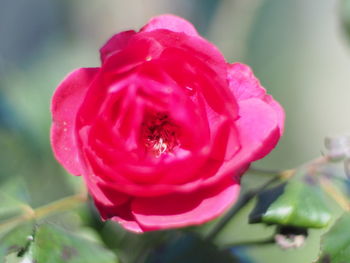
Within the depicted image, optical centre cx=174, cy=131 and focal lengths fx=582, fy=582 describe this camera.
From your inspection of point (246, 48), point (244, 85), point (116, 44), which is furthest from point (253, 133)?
point (246, 48)

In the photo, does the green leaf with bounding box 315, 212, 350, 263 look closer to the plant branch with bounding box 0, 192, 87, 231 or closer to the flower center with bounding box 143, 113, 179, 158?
the flower center with bounding box 143, 113, 179, 158

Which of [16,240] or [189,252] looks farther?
[189,252]

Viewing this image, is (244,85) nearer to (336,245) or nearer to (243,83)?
(243,83)

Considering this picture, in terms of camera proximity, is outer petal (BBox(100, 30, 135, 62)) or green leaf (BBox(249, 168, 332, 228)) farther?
green leaf (BBox(249, 168, 332, 228))

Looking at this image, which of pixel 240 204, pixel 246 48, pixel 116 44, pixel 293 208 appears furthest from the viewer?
pixel 246 48

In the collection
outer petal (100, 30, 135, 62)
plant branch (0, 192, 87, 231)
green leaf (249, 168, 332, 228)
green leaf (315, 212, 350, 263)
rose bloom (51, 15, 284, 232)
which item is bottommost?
plant branch (0, 192, 87, 231)

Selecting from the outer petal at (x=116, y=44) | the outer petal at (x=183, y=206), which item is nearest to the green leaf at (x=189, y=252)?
the outer petal at (x=183, y=206)

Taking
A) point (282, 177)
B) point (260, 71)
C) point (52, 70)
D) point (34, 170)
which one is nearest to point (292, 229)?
point (282, 177)

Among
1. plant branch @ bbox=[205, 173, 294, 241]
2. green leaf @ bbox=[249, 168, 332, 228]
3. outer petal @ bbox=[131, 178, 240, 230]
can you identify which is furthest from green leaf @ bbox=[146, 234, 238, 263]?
outer petal @ bbox=[131, 178, 240, 230]
